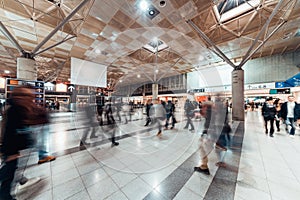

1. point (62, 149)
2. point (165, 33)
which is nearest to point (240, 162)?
point (62, 149)

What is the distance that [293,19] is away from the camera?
572 cm

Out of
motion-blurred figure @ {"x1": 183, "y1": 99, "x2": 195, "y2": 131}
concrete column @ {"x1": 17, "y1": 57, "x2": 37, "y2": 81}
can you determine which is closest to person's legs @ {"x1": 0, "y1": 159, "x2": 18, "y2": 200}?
motion-blurred figure @ {"x1": 183, "y1": 99, "x2": 195, "y2": 131}

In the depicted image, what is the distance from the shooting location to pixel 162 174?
82.0 inches

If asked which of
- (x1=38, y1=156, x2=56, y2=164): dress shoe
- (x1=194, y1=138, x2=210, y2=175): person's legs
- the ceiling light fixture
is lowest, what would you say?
(x1=38, y1=156, x2=56, y2=164): dress shoe

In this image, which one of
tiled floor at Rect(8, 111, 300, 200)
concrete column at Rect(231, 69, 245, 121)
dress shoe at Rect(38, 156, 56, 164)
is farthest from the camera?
concrete column at Rect(231, 69, 245, 121)

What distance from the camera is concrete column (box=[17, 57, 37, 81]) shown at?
536 cm

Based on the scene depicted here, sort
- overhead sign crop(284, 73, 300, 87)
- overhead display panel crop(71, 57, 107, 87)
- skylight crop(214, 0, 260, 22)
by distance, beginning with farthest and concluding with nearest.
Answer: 1. overhead display panel crop(71, 57, 107, 87)
2. overhead sign crop(284, 73, 300, 87)
3. skylight crop(214, 0, 260, 22)

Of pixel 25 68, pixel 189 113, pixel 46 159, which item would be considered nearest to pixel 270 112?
pixel 189 113

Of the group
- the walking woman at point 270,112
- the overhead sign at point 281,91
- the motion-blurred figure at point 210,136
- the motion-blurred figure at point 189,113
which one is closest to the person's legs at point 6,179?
the motion-blurred figure at point 210,136

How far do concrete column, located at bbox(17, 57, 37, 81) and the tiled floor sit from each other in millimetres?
4727

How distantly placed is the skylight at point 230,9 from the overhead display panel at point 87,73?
33.8 feet

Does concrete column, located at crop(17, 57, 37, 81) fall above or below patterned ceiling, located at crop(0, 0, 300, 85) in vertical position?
below

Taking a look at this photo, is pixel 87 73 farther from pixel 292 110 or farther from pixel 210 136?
pixel 292 110

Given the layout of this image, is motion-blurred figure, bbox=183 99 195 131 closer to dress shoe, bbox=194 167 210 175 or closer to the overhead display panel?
dress shoe, bbox=194 167 210 175
